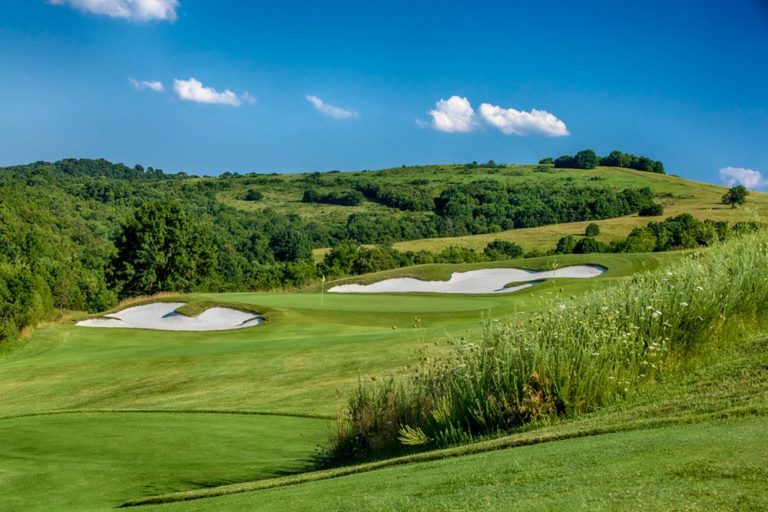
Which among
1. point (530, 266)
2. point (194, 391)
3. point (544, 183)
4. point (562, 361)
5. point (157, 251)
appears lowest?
point (194, 391)

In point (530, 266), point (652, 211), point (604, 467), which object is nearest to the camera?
point (604, 467)

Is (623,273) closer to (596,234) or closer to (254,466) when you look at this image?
(254,466)

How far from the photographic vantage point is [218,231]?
101625mm

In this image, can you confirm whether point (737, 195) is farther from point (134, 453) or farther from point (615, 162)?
point (134, 453)

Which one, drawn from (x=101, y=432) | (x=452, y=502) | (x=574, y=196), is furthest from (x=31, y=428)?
(x=574, y=196)

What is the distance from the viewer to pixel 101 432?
44.5 ft

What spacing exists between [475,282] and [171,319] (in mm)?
16239

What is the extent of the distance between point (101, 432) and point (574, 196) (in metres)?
105

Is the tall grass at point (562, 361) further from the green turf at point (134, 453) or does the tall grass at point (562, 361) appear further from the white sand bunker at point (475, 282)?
the white sand bunker at point (475, 282)

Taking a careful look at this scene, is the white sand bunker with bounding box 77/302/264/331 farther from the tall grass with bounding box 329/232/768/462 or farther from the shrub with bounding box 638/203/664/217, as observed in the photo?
the shrub with bounding box 638/203/664/217

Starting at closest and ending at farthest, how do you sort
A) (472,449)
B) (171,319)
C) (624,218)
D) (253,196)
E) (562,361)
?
1. (472,449)
2. (562,361)
3. (171,319)
4. (624,218)
5. (253,196)

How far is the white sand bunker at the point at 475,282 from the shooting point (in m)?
41.1

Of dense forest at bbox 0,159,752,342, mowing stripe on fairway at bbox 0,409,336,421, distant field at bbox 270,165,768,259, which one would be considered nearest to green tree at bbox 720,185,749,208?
distant field at bbox 270,165,768,259

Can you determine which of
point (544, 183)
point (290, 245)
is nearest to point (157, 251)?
point (290, 245)
